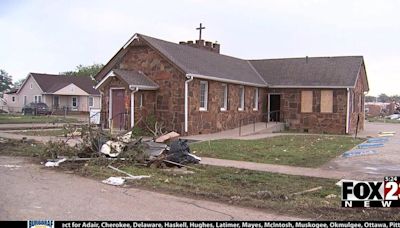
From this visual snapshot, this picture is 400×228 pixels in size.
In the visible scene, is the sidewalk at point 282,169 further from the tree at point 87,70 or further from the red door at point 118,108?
the tree at point 87,70

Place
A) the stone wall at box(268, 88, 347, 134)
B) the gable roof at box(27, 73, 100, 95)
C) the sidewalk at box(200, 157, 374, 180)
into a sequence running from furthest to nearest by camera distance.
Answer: the gable roof at box(27, 73, 100, 95) < the stone wall at box(268, 88, 347, 134) < the sidewalk at box(200, 157, 374, 180)

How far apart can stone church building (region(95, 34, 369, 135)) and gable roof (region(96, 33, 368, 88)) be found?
56mm

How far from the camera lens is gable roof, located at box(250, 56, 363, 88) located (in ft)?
95.4

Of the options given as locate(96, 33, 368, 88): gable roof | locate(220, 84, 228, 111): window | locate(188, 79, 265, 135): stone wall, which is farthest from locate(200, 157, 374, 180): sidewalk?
locate(220, 84, 228, 111): window

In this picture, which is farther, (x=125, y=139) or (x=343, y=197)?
(x=125, y=139)

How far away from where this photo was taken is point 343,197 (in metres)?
7.68

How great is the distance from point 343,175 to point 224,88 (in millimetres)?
15441

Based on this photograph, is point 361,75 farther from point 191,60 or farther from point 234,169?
point 234,169

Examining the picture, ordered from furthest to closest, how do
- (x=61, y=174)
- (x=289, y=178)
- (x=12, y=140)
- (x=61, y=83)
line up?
(x=61, y=83)
(x=12, y=140)
(x=61, y=174)
(x=289, y=178)

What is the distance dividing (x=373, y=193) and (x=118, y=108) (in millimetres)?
17481

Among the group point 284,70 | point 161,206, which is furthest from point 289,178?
point 284,70

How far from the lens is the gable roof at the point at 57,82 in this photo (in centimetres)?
5665

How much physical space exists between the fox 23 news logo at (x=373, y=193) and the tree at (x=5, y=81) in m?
101

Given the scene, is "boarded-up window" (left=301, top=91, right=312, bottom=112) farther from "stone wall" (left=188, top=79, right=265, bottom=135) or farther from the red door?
the red door
